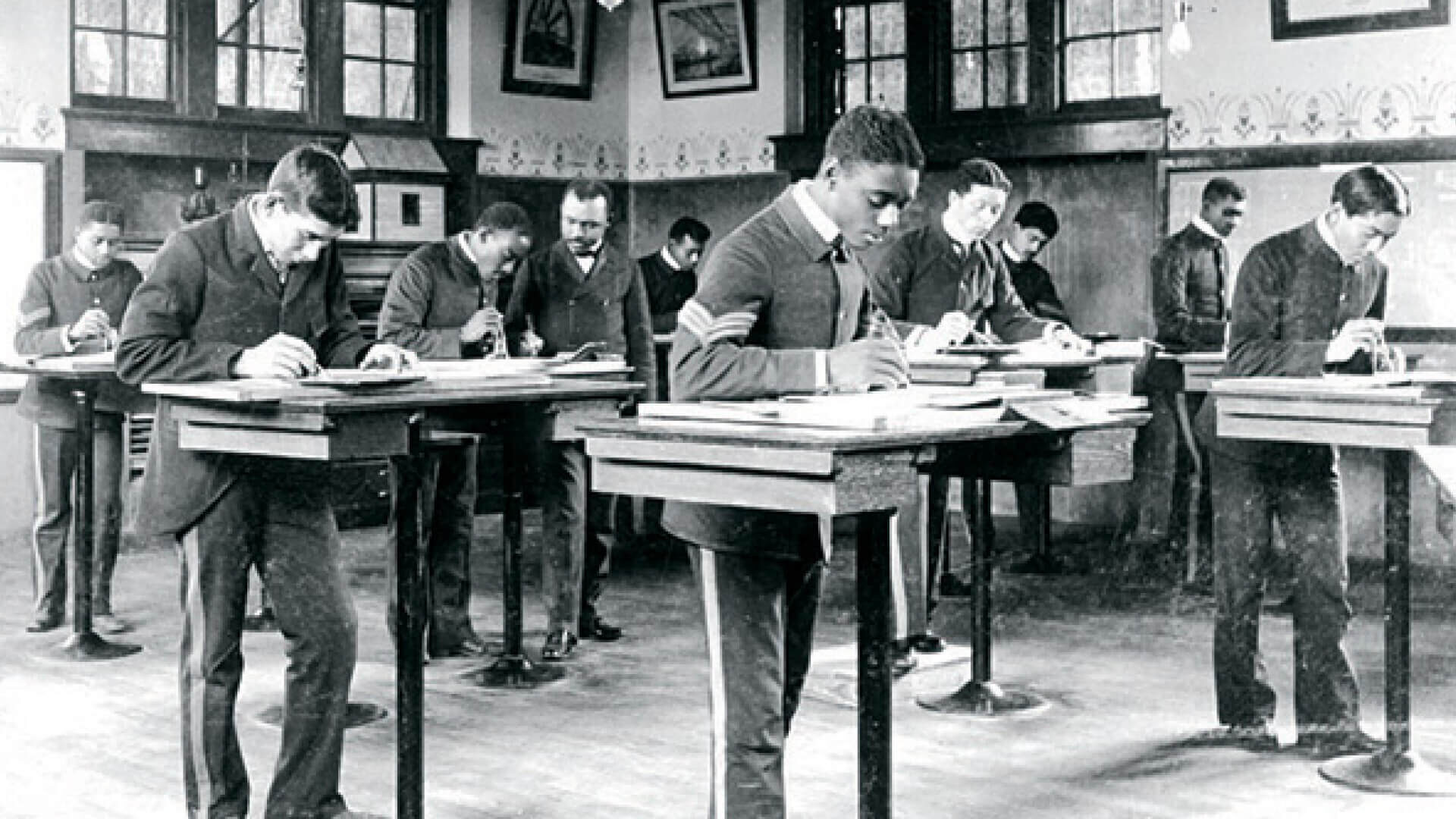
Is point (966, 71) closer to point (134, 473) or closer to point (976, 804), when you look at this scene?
point (134, 473)

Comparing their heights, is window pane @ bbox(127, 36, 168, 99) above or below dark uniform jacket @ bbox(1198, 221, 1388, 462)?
above

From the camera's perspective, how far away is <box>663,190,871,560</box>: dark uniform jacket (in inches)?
133

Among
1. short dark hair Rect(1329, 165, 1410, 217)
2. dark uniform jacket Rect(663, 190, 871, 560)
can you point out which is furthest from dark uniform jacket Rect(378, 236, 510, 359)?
short dark hair Rect(1329, 165, 1410, 217)

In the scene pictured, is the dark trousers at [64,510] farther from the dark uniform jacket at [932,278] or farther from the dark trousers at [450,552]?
the dark uniform jacket at [932,278]

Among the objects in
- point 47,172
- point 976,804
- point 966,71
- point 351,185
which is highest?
point 966,71

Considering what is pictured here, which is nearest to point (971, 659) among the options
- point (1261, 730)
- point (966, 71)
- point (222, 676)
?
point (1261, 730)

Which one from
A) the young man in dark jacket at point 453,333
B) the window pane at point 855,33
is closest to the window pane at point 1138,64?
the window pane at point 855,33

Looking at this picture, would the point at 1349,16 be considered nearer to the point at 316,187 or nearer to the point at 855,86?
the point at 855,86

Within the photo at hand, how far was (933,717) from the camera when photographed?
Answer: 17.9 feet

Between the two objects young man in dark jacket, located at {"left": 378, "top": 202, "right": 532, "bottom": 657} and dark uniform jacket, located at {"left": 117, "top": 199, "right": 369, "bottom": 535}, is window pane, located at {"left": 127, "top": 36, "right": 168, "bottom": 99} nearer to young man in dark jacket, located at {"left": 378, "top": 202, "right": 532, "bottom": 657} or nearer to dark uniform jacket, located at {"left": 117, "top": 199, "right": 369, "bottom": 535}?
young man in dark jacket, located at {"left": 378, "top": 202, "right": 532, "bottom": 657}

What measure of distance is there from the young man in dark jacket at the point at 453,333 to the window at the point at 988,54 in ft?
13.8

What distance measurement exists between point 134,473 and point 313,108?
2.41m

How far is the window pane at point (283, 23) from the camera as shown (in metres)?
9.97

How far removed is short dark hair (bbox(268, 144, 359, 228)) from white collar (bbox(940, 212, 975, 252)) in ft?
9.66
